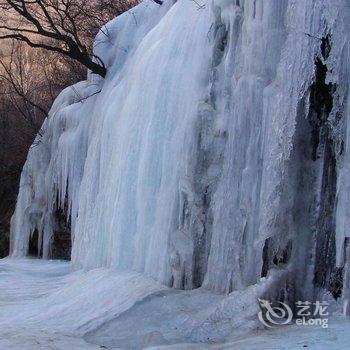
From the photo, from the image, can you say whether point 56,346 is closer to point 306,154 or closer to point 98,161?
point 306,154

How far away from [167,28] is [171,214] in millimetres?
2234

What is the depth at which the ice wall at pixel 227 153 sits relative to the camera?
12.6 feet

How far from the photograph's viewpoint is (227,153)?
4727mm

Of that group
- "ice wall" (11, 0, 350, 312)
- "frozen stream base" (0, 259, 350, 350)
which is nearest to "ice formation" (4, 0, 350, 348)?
"ice wall" (11, 0, 350, 312)

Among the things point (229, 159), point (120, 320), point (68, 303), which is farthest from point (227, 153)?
point (68, 303)

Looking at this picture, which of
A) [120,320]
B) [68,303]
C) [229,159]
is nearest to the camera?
[120,320]

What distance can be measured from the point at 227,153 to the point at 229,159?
0.23 feet

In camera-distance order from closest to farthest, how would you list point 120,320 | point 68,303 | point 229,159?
point 120,320, point 229,159, point 68,303

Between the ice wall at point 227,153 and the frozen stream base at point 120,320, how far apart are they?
0.27 metres

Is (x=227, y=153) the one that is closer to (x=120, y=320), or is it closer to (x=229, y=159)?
(x=229, y=159)

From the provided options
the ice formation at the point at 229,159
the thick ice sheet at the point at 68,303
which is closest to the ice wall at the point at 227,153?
the ice formation at the point at 229,159

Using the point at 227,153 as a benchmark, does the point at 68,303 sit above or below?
below

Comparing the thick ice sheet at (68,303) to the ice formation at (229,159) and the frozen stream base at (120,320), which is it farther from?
the ice formation at (229,159)

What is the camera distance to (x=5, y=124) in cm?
1700
